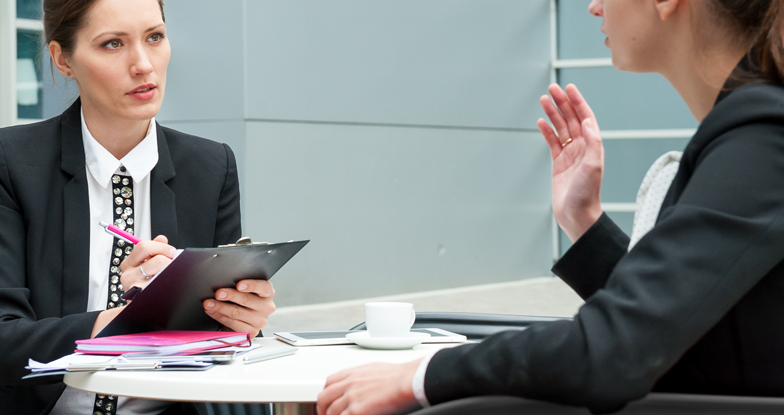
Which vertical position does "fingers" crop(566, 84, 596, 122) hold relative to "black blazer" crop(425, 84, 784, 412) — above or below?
above

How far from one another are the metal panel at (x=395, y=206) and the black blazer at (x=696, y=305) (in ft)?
17.5

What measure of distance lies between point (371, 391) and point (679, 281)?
0.38 m

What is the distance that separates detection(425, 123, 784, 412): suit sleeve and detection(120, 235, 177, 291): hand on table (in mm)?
793

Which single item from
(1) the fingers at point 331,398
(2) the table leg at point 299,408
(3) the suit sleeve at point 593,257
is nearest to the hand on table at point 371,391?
(1) the fingers at point 331,398

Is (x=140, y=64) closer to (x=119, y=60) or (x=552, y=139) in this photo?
(x=119, y=60)

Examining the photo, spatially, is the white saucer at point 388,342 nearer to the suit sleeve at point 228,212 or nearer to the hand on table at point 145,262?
the hand on table at point 145,262

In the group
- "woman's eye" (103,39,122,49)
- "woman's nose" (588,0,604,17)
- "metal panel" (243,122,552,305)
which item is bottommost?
"metal panel" (243,122,552,305)

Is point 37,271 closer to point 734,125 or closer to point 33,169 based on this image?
point 33,169

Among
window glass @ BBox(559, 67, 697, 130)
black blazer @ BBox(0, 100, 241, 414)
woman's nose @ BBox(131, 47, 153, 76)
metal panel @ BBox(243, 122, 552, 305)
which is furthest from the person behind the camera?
window glass @ BBox(559, 67, 697, 130)

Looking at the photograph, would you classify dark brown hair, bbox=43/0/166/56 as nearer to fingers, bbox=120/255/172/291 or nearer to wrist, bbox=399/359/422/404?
fingers, bbox=120/255/172/291

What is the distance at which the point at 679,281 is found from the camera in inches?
30.2

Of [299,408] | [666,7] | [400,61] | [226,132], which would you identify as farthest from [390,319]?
[400,61]

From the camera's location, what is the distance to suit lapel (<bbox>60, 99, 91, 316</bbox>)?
1.60 metres

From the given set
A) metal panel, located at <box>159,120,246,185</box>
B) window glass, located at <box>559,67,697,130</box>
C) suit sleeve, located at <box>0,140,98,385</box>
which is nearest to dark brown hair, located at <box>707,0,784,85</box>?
suit sleeve, located at <box>0,140,98,385</box>
